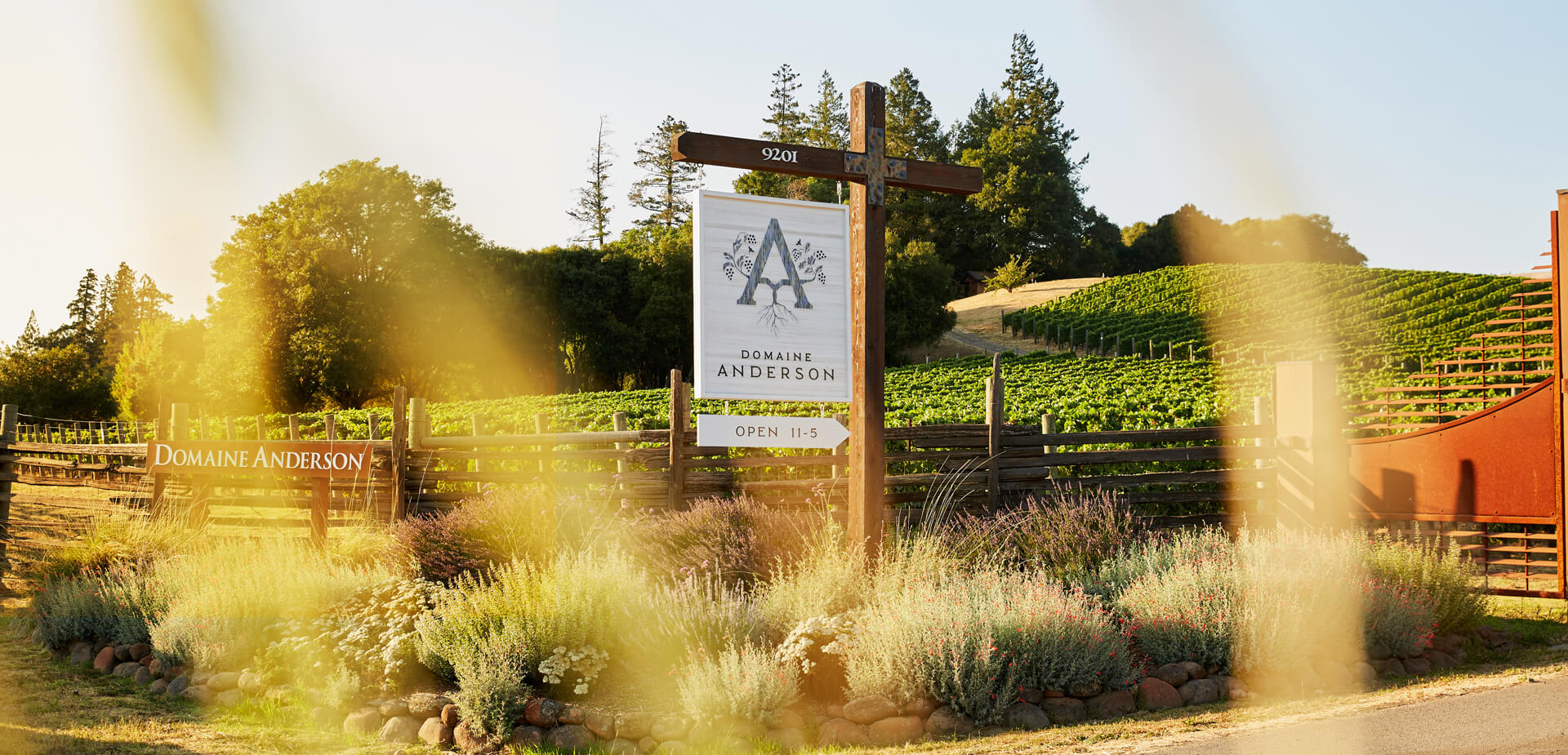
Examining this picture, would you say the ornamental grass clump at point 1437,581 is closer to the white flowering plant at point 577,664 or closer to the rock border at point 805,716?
the rock border at point 805,716

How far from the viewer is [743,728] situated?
5.20m

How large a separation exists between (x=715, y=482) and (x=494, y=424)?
15194 millimetres

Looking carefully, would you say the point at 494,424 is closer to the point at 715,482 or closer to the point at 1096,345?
the point at 715,482

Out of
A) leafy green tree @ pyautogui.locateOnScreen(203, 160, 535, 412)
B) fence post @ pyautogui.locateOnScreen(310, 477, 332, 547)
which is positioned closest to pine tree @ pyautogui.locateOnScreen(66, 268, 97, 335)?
leafy green tree @ pyautogui.locateOnScreen(203, 160, 535, 412)

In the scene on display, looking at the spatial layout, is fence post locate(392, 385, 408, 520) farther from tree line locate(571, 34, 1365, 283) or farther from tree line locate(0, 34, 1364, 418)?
tree line locate(571, 34, 1365, 283)

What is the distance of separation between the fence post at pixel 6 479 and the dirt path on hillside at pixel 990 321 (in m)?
43.4

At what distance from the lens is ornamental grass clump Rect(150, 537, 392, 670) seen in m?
6.81

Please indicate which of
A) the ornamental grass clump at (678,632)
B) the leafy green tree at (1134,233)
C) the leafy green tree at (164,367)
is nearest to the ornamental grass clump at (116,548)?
the ornamental grass clump at (678,632)

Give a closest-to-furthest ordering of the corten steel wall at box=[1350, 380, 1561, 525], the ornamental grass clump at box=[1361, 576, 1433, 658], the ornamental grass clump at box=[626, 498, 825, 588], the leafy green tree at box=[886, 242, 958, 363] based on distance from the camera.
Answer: the ornamental grass clump at box=[1361, 576, 1433, 658]
the ornamental grass clump at box=[626, 498, 825, 588]
the corten steel wall at box=[1350, 380, 1561, 525]
the leafy green tree at box=[886, 242, 958, 363]

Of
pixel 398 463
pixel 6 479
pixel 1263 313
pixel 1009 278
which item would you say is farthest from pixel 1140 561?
pixel 1009 278

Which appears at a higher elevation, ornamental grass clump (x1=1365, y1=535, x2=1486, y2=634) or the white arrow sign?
the white arrow sign

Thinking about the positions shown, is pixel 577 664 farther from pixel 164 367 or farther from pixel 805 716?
pixel 164 367

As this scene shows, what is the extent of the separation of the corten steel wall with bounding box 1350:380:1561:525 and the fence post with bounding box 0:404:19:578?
1373cm

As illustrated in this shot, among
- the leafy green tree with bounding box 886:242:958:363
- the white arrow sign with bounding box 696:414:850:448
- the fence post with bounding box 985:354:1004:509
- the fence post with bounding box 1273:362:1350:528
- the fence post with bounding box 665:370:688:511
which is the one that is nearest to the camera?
the white arrow sign with bounding box 696:414:850:448
